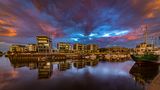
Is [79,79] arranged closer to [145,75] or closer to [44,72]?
[44,72]

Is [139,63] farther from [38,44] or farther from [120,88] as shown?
[38,44]

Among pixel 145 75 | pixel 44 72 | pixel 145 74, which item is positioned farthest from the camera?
pixel 44 72

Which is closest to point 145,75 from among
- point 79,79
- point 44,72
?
point 79,79

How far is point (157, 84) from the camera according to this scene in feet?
48.4

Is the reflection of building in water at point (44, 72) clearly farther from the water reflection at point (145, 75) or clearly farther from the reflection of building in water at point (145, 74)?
the reflection of building in water at point (145, 74)

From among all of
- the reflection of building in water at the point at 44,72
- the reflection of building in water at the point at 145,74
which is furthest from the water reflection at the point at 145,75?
the reflection of building in water at the point at 44,72

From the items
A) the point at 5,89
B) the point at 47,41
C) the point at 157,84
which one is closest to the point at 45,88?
the point at 5,89

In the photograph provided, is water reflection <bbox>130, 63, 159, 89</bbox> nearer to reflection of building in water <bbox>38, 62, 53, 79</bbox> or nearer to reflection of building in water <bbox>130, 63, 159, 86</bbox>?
reflection of building in water <bbox>130, 63, 159, 86</bbox>

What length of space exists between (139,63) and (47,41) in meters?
141

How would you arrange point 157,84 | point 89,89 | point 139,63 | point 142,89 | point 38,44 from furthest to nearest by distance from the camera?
1. point 38,44
2. point 139,63
3. point 89,89
4. point 142,89
5. point 157,84

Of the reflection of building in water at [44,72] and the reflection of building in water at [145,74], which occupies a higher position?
the reflection of building in water at [145,74]

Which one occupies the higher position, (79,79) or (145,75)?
(145,75)

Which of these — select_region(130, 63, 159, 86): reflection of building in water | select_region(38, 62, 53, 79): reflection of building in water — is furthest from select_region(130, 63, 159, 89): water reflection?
select_region(38, 62, 53, 79): reflection of building in water

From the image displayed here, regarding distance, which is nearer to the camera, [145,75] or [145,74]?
[145,75]
